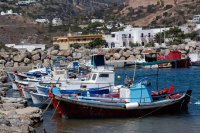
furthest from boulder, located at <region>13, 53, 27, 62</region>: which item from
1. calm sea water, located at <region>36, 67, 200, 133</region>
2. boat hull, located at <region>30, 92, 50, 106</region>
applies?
calm sea water, located at <region>36, 67, 200, 133</region>

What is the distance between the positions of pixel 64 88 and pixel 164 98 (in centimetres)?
806

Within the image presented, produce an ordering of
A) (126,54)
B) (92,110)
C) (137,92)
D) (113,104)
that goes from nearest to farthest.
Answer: (113,104), (92,110), (137,92), (126,54)

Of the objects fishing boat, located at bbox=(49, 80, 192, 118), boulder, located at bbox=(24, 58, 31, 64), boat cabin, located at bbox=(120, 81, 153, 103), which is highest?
boat cabin, located at bbox=(120, 81, 153, 103)

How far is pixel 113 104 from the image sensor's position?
33.1 meters

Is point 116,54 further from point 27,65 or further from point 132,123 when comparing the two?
point 132,123

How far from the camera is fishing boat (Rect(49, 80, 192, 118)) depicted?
33.2 meters

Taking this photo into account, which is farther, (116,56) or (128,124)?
(116,56)

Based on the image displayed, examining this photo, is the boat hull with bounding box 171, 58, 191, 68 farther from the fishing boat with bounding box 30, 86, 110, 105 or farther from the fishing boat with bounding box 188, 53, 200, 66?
the fishing boat with bounding box 30, 86, 110, 105

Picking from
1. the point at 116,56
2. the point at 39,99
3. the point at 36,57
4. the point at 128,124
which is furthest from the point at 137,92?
the point at 36,57

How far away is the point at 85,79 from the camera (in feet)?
128

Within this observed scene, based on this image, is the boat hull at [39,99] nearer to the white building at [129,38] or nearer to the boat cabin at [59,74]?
the boat cabin at [59,74]

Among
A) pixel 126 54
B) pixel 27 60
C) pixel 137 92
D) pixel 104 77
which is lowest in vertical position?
pixel 27 60

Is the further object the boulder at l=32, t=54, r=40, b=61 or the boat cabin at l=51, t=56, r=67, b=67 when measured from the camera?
the boulder at l=32, t=54, r=40, b=61

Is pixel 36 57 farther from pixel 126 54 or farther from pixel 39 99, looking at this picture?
pixel 39 99
